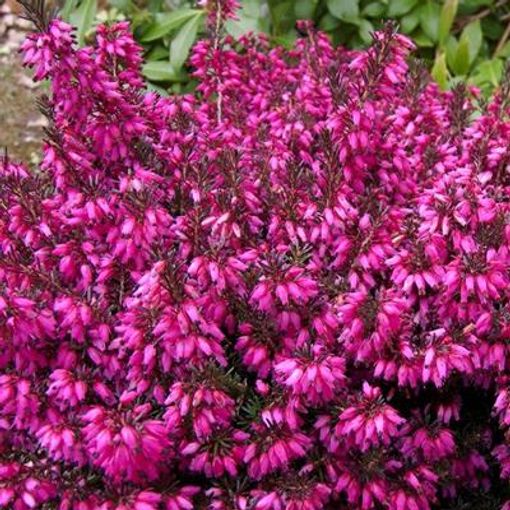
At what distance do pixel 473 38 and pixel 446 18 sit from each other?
0.22 meters

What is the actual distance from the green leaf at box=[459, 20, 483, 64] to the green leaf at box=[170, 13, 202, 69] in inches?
48.6

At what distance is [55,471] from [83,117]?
2.91 ft

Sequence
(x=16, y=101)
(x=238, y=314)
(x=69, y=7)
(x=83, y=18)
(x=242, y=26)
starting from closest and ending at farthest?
(x=238, y=314), (x=69, y=7), (x=83, y=18), (x=242, y=26), (x=16, y=101)

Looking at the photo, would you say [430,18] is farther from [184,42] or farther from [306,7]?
[184,42]

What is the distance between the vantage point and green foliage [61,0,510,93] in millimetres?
3977

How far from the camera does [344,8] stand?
→ 3.97 m

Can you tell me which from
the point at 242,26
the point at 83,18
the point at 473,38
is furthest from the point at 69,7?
the point at 473,38

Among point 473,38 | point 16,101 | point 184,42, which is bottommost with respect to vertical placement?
point 16,101

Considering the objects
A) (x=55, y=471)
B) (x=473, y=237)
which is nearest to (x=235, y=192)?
(x=473, y=237)

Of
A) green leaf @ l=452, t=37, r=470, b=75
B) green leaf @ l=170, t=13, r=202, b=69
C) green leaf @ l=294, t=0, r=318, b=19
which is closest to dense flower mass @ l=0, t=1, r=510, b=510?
green leaf @ l=170, t=13, r=202, b=69

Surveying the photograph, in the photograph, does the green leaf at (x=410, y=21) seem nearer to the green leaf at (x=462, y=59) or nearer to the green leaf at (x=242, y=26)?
the green leaf at (x=462, y=59)

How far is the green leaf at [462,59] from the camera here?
4109 millimetres

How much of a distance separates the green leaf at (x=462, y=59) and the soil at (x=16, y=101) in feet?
6.46

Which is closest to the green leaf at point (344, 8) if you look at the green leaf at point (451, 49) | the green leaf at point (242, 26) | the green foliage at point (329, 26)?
the green foliage at point (329, 26)
